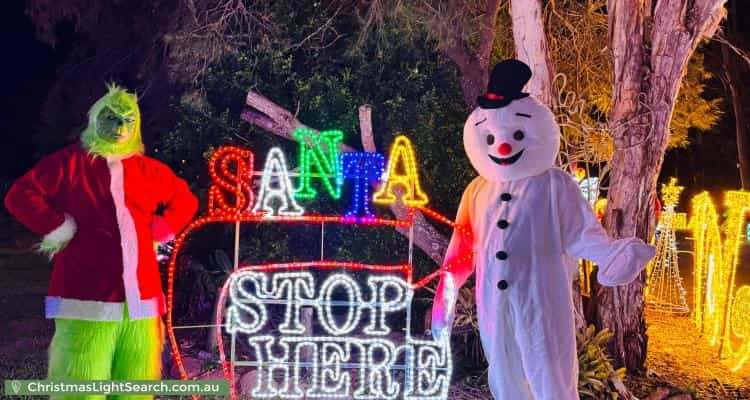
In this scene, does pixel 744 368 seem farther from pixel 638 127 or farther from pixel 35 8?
pixel 35 8

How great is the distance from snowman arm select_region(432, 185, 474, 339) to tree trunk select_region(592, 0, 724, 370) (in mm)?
2291

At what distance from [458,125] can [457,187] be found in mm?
683

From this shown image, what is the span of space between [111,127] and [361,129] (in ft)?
8.20

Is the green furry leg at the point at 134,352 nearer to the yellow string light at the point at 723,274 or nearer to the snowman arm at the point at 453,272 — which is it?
the snowman arm at the point at 453,272

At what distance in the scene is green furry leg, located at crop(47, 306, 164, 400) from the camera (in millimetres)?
3912

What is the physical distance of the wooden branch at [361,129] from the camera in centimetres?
613

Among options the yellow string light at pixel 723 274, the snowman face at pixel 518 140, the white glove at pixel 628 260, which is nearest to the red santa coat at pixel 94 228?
the snowman face at pixel 518 140

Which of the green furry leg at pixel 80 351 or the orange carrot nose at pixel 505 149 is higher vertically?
the orange carrot nose at pixel 505 149

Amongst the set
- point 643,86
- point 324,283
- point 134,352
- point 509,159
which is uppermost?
point 643,86

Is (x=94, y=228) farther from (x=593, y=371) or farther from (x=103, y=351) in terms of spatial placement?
(x=593, y=371)

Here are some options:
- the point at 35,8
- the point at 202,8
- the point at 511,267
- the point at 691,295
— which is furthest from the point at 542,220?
the point at 691,295

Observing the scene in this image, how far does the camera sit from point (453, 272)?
4.47 metres

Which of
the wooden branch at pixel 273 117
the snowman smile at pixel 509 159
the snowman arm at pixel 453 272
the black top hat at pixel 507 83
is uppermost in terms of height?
the wooden branch at pixel 273 117

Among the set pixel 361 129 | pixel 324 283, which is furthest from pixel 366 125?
pixel 324 283
